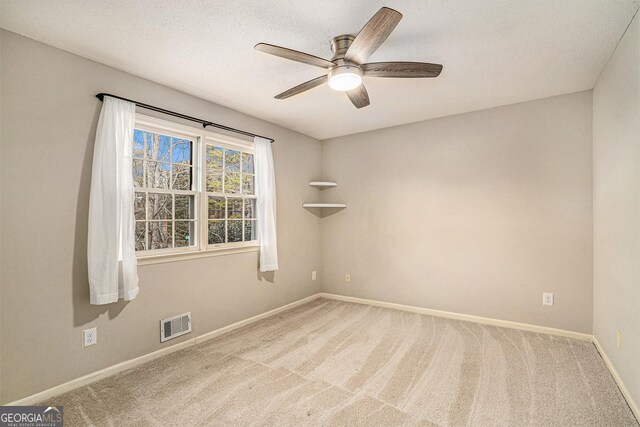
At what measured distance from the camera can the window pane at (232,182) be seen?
3.37 meters

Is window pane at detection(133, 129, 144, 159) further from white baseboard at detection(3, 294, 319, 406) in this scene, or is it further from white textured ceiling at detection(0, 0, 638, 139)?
white baseboard at detection(3, 294, 319, 406)

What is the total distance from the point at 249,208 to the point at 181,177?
0.94m

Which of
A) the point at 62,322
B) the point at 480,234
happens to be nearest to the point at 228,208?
the point at 62,322

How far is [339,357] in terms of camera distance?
8.64 ft

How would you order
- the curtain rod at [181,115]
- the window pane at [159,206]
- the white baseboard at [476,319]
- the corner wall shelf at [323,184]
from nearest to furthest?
the curtain rod at [181,115] → the window pane at [159,206] → the white baseboard at [476,319] → the corner wall shelf at [323,184]

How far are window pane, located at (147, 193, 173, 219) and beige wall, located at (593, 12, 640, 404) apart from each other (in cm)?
356

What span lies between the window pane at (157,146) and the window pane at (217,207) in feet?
2.02

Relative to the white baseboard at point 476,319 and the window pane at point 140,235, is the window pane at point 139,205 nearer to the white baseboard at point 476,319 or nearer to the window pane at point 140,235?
the window pane at point 140,235

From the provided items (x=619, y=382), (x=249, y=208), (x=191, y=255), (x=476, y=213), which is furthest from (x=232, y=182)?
(x=619, y=382)

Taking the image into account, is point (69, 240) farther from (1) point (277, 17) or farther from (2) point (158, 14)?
(1) point (277, 17)

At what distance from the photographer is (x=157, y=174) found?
2.76 metres

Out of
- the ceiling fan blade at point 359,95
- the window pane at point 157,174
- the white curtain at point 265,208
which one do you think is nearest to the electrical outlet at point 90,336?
the window pane at point 157,174

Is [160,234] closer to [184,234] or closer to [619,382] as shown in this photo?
[184,234]

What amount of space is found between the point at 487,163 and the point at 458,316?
185 cm
